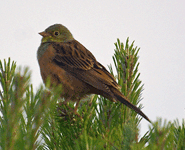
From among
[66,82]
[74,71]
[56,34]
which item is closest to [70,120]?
[66,82]

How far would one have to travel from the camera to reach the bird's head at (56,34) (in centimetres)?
484

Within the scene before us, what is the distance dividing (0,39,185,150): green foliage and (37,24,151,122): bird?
0.56 metres

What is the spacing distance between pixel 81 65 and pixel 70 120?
149 cm

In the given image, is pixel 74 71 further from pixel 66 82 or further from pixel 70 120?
pixel 70 120

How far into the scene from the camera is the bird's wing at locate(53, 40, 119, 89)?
3.91m

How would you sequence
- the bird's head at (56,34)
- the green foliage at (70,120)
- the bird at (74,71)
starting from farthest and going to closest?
the bird's head at (56,34), the bird at (74,71), the green foliage at (70,120)

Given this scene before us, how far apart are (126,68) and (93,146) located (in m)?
1.51

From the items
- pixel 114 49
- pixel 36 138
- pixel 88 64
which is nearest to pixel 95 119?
pixel 114 49

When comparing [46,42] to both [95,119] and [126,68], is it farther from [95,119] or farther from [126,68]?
[95,119]

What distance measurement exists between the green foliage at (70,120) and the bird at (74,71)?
56 centimetres

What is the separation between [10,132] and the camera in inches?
54.0

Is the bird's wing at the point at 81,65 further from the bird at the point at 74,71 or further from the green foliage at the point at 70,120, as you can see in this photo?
the green foliage at the point at 70,120

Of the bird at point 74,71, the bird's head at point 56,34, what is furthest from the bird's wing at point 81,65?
the bird's head at point 56,34

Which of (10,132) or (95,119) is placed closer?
(10,132)
